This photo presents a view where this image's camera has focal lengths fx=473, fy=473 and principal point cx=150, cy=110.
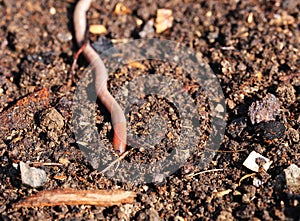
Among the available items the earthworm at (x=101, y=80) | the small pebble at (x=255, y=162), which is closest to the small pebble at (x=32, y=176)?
the earthworm at (x=101, y=80)

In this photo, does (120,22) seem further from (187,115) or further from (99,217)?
(99,217)

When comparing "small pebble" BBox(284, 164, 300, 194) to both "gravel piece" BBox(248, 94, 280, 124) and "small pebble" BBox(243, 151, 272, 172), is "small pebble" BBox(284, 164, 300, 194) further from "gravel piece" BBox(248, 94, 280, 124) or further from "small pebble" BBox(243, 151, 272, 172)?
"gravel piece" BBox(248, 94, 280, 124)

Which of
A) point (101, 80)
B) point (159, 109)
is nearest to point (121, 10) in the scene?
point (101, 80)

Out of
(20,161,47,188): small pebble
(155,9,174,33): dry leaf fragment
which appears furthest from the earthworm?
(155,9,174,33): dry leaf fragment

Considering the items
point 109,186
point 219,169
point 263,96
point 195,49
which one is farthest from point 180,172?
point 195,49

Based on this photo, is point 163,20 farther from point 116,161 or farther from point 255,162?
point 255,162

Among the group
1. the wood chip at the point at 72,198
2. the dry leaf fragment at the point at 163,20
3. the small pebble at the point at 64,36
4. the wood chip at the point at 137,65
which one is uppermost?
the dry leaf fragment at the point at 163,20

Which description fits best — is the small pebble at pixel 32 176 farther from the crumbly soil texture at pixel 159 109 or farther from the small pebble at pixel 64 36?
the small pebble at pixel 64 36
